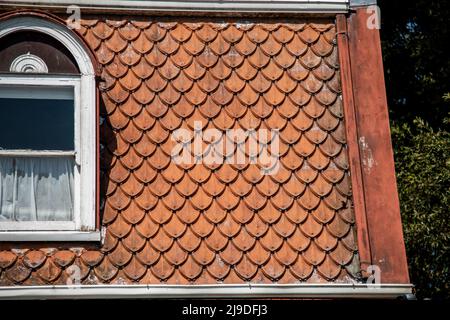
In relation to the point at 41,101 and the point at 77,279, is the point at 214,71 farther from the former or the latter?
the point at 77,279

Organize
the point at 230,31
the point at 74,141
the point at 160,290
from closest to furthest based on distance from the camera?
1. the point at 160,290
2. the point at 74,141
3. the point at 230,31

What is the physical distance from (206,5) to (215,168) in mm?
1352

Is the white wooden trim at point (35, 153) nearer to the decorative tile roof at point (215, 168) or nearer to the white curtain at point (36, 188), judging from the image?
the white curtain at point (36, 188)

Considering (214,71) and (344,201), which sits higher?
(214,71)

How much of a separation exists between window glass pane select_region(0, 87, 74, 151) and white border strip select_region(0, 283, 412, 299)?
3.70 ft

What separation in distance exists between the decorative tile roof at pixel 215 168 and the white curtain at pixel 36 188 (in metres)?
0.31

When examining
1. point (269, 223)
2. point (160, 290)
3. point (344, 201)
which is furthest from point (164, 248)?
point (344, 201)

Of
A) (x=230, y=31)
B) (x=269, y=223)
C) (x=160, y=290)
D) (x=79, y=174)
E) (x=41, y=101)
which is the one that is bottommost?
(x=160, y=290)

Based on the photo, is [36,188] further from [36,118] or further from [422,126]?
[422,126]

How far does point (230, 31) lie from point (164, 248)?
1.87 metres

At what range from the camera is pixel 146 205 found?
6879 mm

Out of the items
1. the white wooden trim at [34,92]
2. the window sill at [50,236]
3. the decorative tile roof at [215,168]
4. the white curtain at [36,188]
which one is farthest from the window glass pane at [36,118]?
the window sill at [50,236]

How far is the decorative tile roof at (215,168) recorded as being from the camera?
673 centimetres

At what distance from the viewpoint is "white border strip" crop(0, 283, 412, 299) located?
21.2ft
